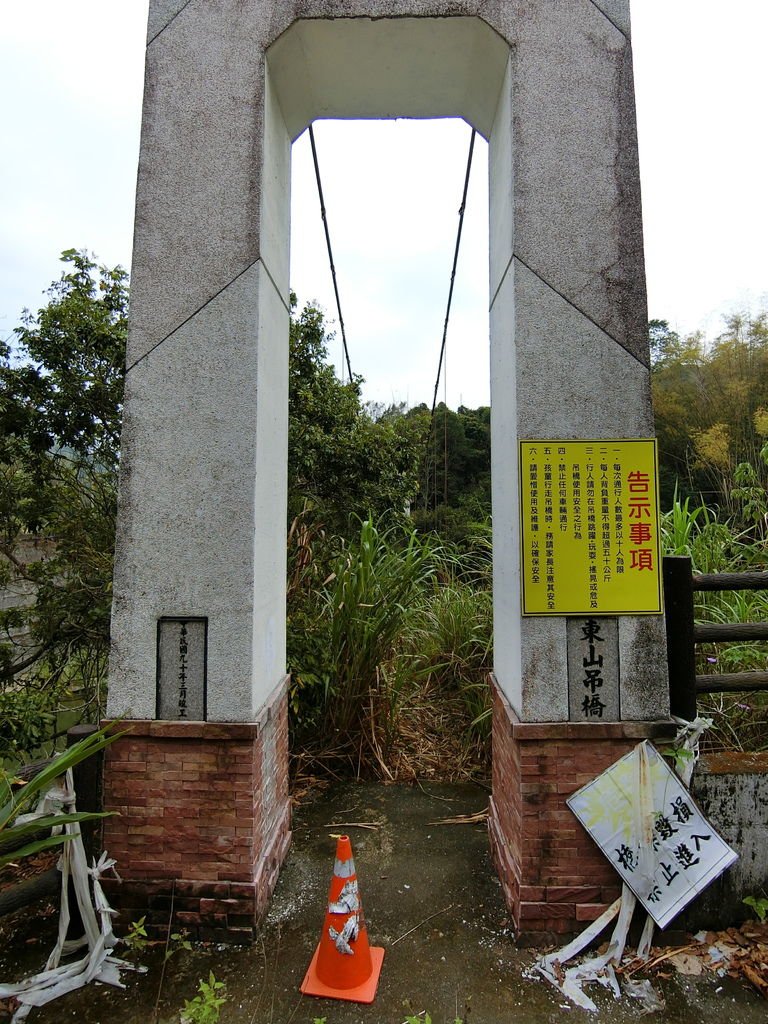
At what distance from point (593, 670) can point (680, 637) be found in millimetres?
465

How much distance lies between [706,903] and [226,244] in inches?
132

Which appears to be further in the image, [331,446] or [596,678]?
[331,446]

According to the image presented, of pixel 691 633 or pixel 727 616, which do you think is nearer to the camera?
pixel 691 633

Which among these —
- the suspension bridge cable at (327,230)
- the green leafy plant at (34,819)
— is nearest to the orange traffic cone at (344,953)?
the green leafy plant at (34,819)

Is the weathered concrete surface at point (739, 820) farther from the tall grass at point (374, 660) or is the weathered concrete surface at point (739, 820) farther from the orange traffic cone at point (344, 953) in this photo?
the tall grass at point (374, 660)

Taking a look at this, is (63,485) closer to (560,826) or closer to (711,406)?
(560,826)

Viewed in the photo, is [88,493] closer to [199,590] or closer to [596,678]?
[199,590]

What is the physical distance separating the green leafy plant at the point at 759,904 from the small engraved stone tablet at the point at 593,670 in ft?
2.91

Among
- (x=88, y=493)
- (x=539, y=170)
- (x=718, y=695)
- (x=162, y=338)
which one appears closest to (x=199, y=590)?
(x=162, y=338)

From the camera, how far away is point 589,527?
7.72 feet

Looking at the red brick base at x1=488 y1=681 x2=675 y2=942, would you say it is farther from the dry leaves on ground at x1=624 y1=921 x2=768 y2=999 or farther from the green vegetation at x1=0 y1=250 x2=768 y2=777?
the green vegetation at x1=0 y1=250 x2=768 y2=777

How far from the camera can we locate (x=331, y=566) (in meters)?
4.15

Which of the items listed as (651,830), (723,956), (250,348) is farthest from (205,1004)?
(250,348)

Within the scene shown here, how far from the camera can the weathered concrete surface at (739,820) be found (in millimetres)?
2307
